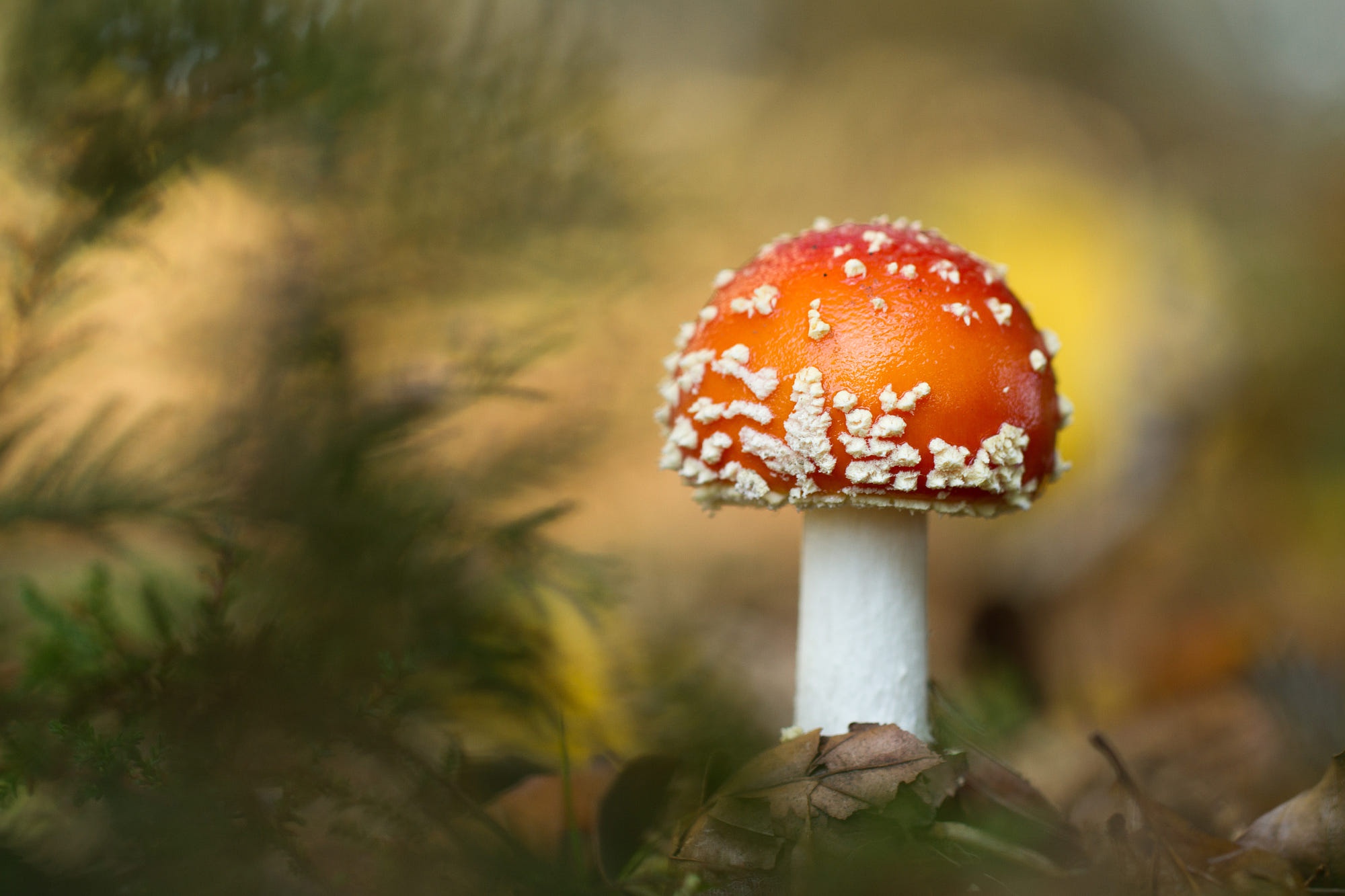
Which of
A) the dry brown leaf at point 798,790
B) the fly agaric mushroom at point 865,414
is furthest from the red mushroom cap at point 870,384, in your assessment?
the dry brown leaf at point 798,790

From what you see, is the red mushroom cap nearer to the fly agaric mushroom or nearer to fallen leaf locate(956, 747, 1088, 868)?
the fly agaric mushroom

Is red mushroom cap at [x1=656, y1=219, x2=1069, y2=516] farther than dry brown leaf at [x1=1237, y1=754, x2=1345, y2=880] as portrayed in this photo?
Yes

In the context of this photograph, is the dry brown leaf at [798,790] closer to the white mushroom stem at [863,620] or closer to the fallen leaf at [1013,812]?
the fallen leaf at [1013,812]

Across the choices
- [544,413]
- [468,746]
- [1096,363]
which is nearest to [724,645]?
[544,413]

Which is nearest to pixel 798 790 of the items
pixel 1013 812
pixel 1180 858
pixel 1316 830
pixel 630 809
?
pixel 630 809

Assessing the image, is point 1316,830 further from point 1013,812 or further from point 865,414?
point 865,414

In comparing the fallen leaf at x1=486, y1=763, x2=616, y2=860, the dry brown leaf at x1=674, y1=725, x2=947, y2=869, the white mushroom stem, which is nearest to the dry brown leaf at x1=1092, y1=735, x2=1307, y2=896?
the dry brown leaf at x1=674, y1=725, x2=947, y2=869
